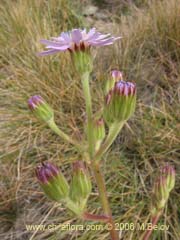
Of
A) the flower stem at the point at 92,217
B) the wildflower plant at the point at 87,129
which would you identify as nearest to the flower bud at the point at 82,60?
the wildflower plant at the point at 87,129

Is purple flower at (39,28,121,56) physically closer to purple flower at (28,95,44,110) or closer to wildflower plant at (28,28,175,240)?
wildflower plant at (28,28,175,240)

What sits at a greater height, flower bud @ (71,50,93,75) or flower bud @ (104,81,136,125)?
flower bud @ (71,50,93,75)

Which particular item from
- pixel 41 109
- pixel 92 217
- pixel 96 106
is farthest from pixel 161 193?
pixel 96 106

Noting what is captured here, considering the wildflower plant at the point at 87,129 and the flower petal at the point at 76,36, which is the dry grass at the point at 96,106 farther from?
the flower petal at the point at 76,36

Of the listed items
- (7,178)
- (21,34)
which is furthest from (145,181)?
(21,34)

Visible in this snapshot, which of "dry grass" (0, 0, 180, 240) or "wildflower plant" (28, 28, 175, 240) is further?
"dry grass" (0, 0, 180, 240)

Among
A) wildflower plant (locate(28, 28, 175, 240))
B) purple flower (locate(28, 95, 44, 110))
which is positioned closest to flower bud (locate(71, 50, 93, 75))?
wildflower plant (locate(28, 28, 175, 240))
